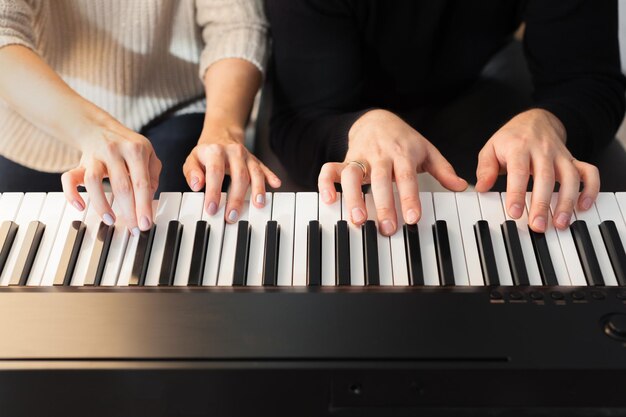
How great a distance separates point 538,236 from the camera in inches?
28.4

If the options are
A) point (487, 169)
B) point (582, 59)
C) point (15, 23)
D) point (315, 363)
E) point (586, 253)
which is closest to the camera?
point (315, 363)

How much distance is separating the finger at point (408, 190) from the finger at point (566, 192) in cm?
17

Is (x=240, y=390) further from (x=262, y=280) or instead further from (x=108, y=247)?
(x=108, y=247)

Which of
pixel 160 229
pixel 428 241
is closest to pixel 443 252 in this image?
pixel 428 241

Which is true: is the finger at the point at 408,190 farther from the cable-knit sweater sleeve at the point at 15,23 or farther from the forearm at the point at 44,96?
the cable-knit sweater sleeve at the point at 15,23

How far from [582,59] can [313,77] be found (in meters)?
0.46

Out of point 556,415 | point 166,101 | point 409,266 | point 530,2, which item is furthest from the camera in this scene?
point 166,101

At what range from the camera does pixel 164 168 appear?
1070mm

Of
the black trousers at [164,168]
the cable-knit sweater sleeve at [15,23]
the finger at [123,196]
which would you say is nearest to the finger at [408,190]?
the finger at [123,196]

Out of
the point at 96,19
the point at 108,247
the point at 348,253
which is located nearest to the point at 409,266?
the point at 348,253

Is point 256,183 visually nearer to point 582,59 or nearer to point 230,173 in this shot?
point 230,173

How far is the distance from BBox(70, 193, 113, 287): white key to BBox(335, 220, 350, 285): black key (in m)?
0.29

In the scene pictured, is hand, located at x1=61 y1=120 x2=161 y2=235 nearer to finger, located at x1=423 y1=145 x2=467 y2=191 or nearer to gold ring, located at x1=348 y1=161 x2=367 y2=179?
gold ring, located at x1=348 y1=161 x2=367 y2=179

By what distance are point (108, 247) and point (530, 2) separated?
808mm
